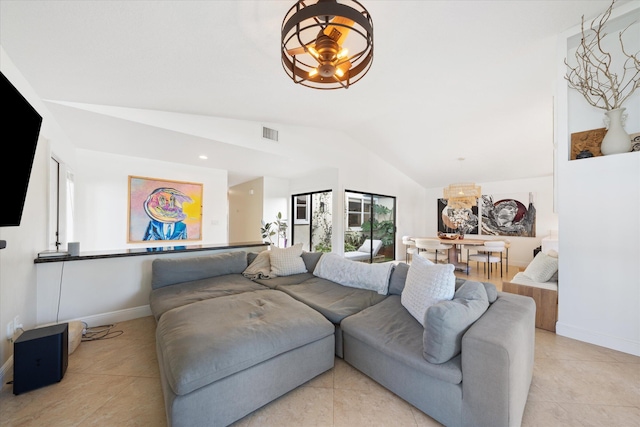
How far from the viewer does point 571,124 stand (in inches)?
96.3

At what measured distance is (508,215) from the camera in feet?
20.9

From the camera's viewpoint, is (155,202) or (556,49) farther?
(155,202)

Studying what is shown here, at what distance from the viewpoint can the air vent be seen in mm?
3877

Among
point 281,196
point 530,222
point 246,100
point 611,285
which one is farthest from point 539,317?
point 281,196

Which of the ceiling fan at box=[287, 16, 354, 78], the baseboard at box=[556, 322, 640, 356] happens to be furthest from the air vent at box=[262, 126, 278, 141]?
the baseboard at box=[556, 322, 640, 356]

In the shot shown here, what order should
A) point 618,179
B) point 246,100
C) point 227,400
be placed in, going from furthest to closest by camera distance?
point 246,100 < point 618,179 < point 227,400

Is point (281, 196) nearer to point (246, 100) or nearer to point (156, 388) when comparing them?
point (246, 100)

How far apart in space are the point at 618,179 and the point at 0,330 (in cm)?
505

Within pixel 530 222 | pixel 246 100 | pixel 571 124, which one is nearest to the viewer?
pixel 571 124

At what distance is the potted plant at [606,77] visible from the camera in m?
2.15

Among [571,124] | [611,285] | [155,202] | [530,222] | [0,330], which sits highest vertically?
[571,124]

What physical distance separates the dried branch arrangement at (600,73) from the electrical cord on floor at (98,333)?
518cm

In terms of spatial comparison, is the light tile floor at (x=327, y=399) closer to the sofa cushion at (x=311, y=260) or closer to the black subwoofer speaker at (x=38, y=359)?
the black subwoofer speaker at (x=38, y=359)

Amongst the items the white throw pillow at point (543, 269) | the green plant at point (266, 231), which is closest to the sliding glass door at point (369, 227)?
the green plant at point (266, 231)
